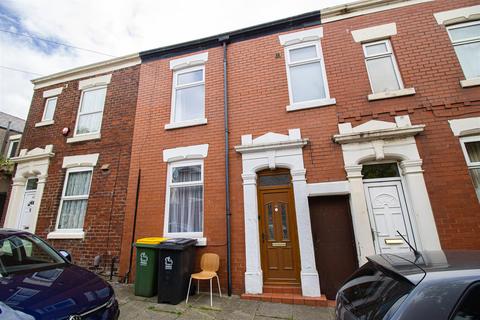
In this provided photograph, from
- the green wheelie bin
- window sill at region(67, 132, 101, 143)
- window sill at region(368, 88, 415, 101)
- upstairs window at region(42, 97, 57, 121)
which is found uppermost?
upstairs window at region(42, 97, 57, 121)

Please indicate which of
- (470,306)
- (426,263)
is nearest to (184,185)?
(426,263)

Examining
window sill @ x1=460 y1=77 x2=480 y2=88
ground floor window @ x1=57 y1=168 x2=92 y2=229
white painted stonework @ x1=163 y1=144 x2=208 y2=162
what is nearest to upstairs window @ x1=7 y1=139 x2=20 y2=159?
ground floor window @ x1=57 y1=168 x2=92 y2=229

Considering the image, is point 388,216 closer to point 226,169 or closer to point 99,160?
point 226,169

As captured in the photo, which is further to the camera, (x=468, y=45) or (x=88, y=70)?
(x=88, y=70)

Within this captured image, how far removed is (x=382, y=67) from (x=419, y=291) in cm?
577

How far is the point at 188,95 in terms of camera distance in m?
6.76

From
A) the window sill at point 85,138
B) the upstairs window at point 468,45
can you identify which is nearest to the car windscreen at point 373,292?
the upstairs window at point 468,45

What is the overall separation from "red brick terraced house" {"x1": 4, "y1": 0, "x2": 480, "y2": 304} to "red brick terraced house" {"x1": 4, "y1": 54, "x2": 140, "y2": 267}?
0.15 metres

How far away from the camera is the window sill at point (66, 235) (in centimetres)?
618

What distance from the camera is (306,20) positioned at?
20.1 ft

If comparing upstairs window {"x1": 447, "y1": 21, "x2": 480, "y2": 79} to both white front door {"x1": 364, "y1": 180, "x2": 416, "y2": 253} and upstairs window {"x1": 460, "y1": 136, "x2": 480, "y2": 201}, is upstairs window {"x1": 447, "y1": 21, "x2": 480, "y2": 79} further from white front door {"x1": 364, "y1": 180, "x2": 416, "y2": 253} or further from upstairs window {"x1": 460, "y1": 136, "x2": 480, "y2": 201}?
white front door {"x1": 364, "y1": 180, "x2": 416, "y2": 253}

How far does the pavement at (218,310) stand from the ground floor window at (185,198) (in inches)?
61.8

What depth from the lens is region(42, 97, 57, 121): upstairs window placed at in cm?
813

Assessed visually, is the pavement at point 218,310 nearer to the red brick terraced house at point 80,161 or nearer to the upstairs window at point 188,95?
the red brick terraced house at point 80,161
